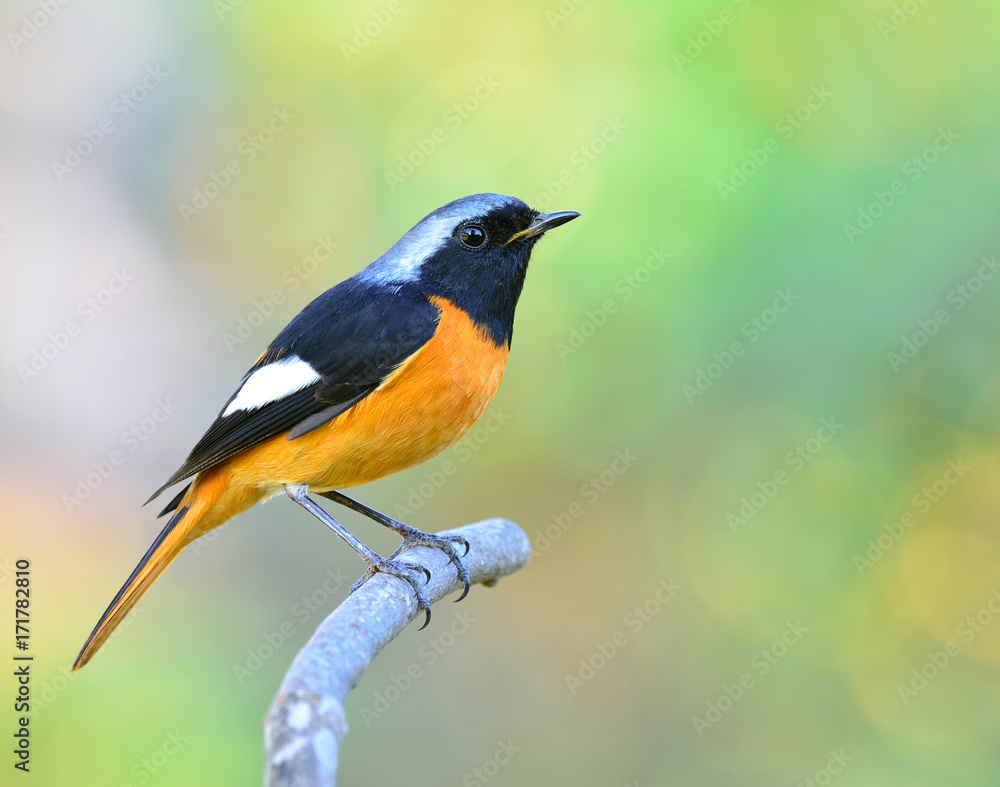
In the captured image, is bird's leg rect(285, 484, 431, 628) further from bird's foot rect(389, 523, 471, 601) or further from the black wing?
the black wing

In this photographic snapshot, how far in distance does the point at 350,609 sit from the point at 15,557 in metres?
3.78

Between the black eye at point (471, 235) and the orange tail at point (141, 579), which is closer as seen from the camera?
the orange tail at point (141, 579)

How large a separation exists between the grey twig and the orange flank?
20.0 inches

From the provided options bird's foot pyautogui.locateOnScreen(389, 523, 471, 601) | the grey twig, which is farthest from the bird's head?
the grey twig

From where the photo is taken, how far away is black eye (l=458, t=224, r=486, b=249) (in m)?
3.35

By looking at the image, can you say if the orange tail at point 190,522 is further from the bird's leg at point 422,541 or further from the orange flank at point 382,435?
the bird's leg at point 422,541

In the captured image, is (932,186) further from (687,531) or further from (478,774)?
(478,774)

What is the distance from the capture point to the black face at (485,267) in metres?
3.27

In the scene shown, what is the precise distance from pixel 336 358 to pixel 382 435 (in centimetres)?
33

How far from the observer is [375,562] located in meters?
3.04

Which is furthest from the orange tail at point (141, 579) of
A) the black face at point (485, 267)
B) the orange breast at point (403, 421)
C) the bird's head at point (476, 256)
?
the black face at point (485, 267)

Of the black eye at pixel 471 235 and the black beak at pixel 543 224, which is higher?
the black beak at pixel 543 224

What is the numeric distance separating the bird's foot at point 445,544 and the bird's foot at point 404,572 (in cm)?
10

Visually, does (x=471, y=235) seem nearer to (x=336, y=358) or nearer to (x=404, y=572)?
(x=336, y=358)
